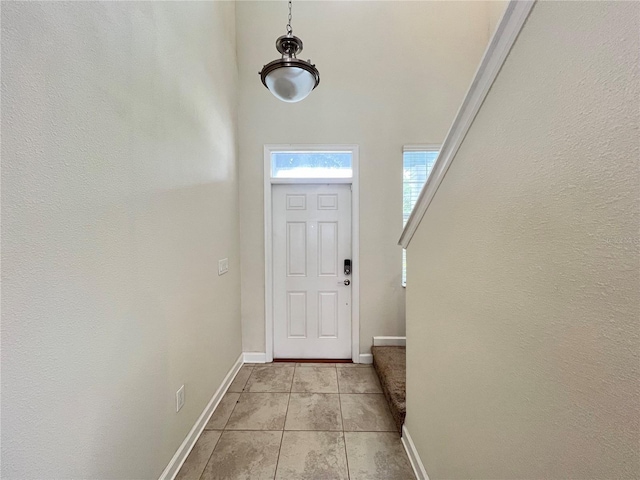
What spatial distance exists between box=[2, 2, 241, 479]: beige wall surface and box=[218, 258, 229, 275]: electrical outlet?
1.35ft

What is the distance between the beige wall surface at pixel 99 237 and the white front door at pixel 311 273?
43.0 inches

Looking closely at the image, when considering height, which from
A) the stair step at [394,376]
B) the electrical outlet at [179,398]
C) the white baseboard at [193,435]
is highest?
the electrical outlet at [179,398]

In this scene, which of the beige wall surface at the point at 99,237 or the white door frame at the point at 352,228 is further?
the white door frame at the point at 352,228

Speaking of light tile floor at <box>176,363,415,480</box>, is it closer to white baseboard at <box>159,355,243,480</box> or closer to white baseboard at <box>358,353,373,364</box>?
white baseboard at <box>159,355,243,480</box>

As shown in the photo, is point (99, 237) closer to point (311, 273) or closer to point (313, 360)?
point (311, 273)

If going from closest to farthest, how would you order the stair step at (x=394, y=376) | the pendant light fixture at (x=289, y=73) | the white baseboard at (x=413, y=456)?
the pendant light fixture at (x=289, y=73), the white baseboard at (x=413, y=456), the stair step at (x=394, y=376)

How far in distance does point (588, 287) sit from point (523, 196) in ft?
0.84

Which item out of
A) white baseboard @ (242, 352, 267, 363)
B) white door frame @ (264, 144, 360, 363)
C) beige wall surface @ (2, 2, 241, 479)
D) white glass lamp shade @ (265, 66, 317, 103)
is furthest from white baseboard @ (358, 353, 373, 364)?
white glass lamp shade @ (265, 66, 317, 103)

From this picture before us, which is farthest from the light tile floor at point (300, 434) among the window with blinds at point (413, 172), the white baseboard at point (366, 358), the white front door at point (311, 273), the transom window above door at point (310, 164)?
the transom window above door at point (310, 164)

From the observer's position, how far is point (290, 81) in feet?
4.26

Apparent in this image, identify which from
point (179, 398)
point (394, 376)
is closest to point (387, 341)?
point (394, 376)

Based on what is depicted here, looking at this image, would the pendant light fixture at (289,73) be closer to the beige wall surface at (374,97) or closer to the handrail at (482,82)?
the handrail at (482,82)

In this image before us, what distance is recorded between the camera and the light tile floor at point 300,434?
147 cm

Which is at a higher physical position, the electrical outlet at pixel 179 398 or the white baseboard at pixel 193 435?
the electrical outlet at pixel 179 398
